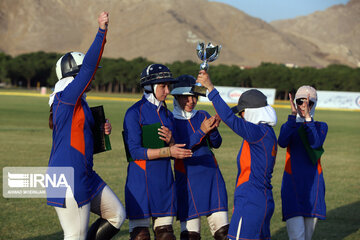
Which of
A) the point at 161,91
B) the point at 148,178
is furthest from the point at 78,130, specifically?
the point at 161,91

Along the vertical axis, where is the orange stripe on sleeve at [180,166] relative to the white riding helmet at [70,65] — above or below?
below

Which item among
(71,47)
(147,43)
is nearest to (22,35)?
(71,47)

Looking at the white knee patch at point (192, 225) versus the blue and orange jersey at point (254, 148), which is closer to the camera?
the blue and orange jersey at point (254, 148)

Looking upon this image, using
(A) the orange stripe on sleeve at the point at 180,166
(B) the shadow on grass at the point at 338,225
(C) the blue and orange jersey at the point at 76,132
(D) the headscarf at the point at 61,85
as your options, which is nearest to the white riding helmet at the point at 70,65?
(D) the headscarf at the point at 61,85

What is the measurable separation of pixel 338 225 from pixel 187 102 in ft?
12.7

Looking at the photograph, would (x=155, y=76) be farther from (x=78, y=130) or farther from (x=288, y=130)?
(x=288, y=130)

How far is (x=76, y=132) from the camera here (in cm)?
450

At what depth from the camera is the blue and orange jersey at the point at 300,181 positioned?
5605mm

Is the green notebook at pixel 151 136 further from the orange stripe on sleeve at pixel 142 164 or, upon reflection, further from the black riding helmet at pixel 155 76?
the black riding helmet at pixel 155 76

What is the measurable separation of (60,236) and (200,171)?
264 cm

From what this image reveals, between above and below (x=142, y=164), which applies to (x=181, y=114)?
above

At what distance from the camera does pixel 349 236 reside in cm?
754

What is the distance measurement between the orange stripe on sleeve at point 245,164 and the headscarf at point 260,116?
0.81 ft

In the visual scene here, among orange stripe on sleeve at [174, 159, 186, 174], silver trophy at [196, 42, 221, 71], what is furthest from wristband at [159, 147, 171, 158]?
silver trophy at [196, 42, 221, 71]
